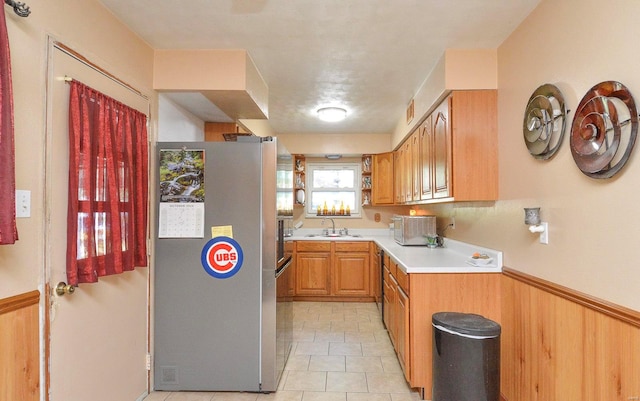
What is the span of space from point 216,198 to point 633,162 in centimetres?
233

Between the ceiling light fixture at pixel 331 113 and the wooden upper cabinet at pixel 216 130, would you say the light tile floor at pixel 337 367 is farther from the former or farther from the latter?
the ceiling light fixture at pixel 331 113

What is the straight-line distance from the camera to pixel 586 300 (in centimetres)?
162

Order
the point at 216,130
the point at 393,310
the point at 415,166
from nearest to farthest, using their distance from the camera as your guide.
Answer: the point at 393,310, the point at 216,130, the point at 415,166

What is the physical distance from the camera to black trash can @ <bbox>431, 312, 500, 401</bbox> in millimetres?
2045

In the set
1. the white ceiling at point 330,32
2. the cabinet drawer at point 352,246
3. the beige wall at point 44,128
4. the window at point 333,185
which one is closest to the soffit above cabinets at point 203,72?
the white ceiling at point 330,32

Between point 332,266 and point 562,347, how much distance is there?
3521mm

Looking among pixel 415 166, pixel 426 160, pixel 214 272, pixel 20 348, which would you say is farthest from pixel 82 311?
pixel 415 166

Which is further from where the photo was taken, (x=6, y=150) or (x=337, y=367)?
(x=337, y=367)

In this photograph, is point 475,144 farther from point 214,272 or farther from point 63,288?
point 63,288

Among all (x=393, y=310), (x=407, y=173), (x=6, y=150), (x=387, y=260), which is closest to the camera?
(x=6, y=150)

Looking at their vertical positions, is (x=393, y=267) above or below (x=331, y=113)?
below

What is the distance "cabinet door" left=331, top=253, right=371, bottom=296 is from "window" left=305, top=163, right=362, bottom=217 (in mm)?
1015

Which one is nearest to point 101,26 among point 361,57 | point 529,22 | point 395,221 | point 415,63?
point 361,57

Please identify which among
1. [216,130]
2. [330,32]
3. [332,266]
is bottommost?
[332,266]
